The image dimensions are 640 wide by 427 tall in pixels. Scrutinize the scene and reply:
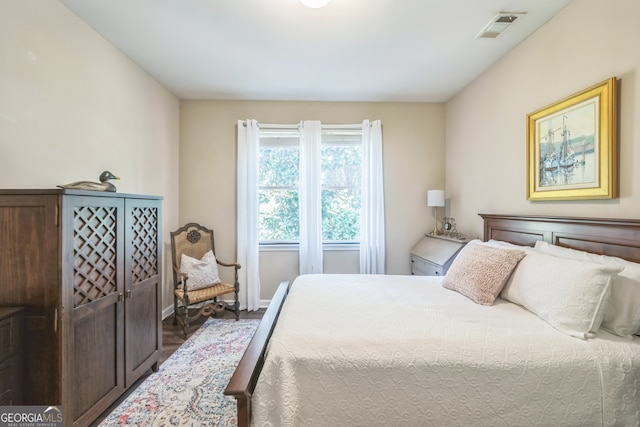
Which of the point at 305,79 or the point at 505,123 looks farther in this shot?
the point at 305,79

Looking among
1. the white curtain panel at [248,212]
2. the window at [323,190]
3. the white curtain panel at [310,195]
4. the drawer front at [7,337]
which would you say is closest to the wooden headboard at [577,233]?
the window at [323,190]

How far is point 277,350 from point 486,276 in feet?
4.81

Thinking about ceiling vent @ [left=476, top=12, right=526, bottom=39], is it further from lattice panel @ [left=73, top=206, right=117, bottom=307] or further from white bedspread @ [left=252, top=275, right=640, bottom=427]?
lattice panel @ [left=73, top=206, right=117, bottom=307]

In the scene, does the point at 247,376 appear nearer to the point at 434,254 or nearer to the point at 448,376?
the point at 448,376

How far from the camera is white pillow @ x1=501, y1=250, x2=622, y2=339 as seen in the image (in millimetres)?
1309

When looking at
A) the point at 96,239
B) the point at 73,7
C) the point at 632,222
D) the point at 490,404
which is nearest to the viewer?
the point at 490,404

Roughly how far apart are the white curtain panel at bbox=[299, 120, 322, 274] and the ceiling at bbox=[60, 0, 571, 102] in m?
0.53

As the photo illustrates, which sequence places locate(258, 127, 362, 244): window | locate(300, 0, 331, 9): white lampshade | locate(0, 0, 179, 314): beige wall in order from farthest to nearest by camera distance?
locate(258, 127, 362, 244): window → locate(300, 0, 331, 9): white lampshade → locate(0, 0, 179, 314): beige wall

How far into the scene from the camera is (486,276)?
1840 mm

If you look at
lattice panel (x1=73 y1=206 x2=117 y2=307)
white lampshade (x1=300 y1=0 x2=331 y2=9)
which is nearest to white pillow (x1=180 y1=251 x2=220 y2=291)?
lattice panel (x1=73 y1=206 x2=117 y2=307)

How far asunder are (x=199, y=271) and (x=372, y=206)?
226 cm

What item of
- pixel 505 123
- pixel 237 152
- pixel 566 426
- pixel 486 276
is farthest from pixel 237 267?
pixel 505 123

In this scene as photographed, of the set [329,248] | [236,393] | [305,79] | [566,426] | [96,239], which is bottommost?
[566,426]

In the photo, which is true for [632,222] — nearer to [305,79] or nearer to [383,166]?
[383,166]
